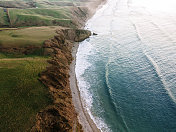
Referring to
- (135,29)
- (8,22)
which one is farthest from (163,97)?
(8,22)

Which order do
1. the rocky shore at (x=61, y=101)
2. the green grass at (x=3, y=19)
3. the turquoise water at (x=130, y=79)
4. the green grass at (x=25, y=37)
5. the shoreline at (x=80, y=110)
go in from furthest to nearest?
1. the green grass at (x=3, y=19)
2. the green grass at (x=25, y=37)
3. the turquoise water at (x=130, y=79)
4. the shoreline at (x=80, y=110)
5. the rocky shore at (x=61, y=101)

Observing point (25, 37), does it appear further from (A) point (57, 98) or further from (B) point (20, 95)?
(A) point (57, 98)

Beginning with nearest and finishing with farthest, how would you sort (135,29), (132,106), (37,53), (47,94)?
(47,94) < (132,106) < (37,53) < (135,29)

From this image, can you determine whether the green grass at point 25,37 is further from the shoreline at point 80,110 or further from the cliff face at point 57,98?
the shoreline at point 80,110

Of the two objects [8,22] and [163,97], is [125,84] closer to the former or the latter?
[163,97]

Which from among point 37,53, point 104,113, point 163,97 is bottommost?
point 104,113

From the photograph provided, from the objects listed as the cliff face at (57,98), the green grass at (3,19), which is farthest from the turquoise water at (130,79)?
the green grass at (3,19)

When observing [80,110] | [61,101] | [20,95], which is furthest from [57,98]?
[20,95]
